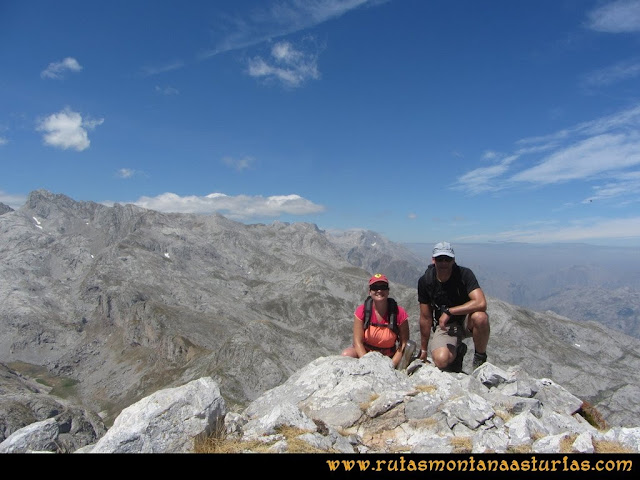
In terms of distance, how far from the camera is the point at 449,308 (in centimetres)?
1334

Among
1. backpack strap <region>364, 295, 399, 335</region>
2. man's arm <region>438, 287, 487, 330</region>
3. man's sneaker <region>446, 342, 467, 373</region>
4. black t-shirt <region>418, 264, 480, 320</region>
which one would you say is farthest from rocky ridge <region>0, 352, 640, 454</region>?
black t-shirt <region>418, 264, 480, 320</region>

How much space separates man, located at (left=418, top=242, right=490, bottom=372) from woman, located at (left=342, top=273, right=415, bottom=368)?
32.1 inches

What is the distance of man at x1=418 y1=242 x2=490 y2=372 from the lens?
1295 centimetres

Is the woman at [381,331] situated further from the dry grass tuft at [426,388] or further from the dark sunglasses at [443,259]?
the dark sunglasses at [443,259]

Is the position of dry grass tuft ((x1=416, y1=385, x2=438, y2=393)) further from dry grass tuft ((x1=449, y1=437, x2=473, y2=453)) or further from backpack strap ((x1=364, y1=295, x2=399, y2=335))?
backpack strap ((x1=364, y1=295, x2=399, y2=335))

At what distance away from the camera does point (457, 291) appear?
13336 mm

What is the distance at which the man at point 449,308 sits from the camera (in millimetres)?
12953

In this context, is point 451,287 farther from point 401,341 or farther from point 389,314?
point 401,341

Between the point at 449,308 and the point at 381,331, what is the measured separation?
8.63 feet

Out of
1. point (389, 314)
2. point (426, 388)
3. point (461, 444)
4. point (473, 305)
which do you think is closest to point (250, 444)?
point (461, 444)

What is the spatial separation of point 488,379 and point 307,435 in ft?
25.5

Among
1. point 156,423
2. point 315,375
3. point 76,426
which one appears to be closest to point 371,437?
point 315,375

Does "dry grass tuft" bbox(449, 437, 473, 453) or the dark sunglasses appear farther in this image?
the dark sunglasses

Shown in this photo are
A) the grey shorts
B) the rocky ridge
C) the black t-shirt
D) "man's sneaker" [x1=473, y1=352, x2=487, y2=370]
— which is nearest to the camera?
the rocky ridge
